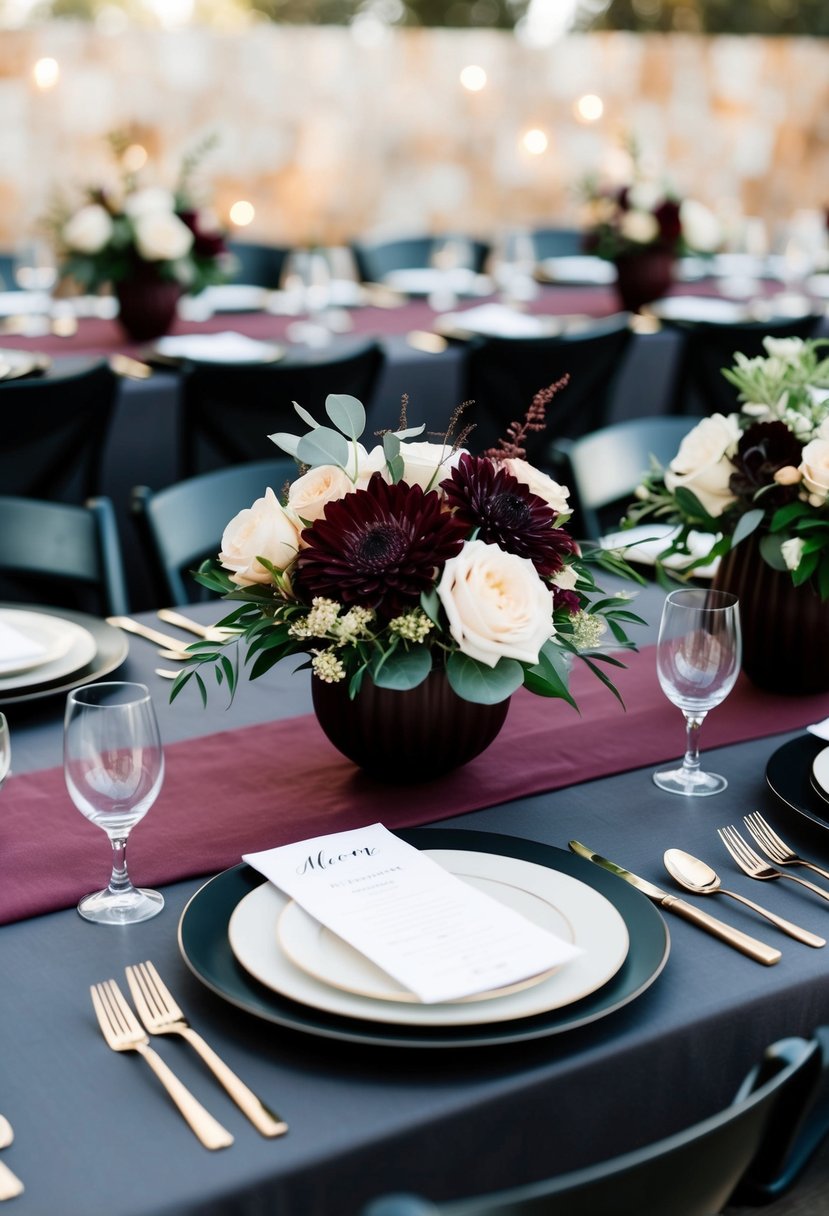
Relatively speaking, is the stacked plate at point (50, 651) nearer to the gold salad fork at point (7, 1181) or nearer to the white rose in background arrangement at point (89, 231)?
the gold salad fork at point (7, 1181)

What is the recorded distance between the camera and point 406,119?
7.23 metres

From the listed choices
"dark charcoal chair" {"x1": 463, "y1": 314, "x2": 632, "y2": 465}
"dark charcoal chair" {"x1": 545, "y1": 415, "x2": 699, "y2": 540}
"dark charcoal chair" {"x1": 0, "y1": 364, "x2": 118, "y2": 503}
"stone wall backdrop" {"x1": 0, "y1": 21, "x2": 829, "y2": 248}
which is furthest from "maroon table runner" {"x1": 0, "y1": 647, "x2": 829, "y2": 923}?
"stone wall backdrop" {"x1": 0, "y1": 21, "x2": 829, "y2": 248}

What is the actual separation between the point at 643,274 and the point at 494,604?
131 inches

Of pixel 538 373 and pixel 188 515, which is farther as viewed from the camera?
pixel 538 373

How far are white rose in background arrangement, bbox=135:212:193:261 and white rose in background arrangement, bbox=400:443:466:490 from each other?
92.9 inches

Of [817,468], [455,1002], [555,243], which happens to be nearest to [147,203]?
[817,468]

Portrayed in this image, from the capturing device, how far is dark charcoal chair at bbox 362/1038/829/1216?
0.66 meters

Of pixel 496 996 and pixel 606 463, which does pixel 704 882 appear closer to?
pixel 496 996

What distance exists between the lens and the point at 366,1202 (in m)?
0.83

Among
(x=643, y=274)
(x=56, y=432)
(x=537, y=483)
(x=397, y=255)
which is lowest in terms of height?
(x=56, y=432)

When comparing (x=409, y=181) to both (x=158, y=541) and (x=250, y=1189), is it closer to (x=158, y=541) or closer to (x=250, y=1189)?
(x=158, y=541)

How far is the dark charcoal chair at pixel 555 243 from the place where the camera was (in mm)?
6094

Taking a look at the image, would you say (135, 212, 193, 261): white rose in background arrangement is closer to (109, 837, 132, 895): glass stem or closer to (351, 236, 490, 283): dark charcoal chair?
(351, 236, 490, 283): dark charcoal chair

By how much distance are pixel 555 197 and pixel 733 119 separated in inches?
46.0
